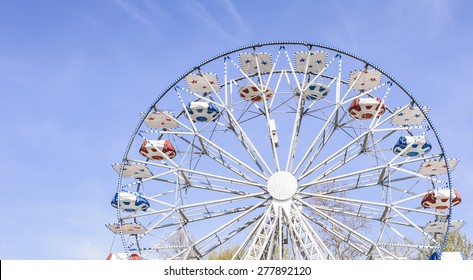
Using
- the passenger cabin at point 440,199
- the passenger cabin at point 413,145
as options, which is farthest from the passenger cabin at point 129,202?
the passenger cabin at point 440,199

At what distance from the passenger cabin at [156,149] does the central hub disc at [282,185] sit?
4657mm

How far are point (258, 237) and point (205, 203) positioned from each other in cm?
236

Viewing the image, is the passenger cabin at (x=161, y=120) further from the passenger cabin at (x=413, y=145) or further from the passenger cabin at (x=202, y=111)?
the passenger cabin at (x=413, y=145)

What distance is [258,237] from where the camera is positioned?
66.5 ft

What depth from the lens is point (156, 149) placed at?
73.5 ft

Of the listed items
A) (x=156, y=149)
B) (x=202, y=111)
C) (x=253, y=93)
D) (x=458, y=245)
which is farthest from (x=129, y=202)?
(x=458, y=245)

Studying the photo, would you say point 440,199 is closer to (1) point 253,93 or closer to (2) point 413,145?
(2) point 413,145

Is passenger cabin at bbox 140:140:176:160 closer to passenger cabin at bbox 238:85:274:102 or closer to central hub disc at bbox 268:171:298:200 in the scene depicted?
passenger cabin at bbox 238:85:274:102

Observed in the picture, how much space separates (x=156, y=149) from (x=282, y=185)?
18.1ft

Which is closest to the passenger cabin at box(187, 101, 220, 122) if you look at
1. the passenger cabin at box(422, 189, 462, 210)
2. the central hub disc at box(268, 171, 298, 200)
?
the central hub disc at box(268, 171, 298, 200)

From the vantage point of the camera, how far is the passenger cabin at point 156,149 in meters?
22.5

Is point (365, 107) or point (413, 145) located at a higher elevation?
point (365, 107)
